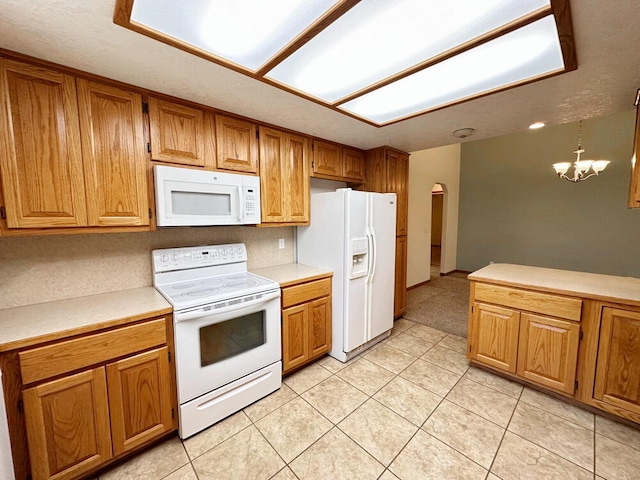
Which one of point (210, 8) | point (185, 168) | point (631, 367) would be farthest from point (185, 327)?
point (631, 367)

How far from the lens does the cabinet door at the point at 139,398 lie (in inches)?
55.9

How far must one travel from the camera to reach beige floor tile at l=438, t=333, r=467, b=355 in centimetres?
273

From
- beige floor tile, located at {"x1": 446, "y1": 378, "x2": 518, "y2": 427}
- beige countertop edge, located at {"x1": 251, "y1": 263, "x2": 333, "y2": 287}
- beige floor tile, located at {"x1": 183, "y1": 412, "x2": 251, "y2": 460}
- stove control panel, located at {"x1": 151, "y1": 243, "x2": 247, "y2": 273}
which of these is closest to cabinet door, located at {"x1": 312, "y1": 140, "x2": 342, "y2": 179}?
beige countertop edge, located at {"x1": 251, "y1": 263, "x2": 333, "y2": 287}

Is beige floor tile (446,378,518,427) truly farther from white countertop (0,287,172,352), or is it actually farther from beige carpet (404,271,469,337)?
white countertop (0,287,172,352)

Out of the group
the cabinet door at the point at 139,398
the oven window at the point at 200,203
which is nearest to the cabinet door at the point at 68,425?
the cabinet door at the point at 139,398

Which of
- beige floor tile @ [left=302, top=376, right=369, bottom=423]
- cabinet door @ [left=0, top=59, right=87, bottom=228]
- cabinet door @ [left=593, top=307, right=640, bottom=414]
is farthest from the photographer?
beige floor tile @ [left=302, top=376, right=369, bottom=423]

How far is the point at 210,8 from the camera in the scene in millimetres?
1020

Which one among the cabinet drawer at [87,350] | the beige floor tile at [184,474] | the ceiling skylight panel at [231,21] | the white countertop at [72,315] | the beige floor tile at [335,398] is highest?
the ceiling skylight panel at [231,21]

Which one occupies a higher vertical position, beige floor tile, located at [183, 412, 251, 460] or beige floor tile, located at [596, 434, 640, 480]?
beige floor tile, located at [596, 434, 640, 480]

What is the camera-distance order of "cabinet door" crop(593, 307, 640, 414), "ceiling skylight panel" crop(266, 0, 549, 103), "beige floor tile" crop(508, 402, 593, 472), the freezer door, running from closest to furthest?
"ceiling skylight panel" crop(266, 0, 549, 103) → "beige floor tile" crop(508, 402, 593, 472) → "cabinet door" crop(593, 307, 640, 414) → the freezer door

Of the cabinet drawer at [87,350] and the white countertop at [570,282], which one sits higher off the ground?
the white countertop at [570,282]

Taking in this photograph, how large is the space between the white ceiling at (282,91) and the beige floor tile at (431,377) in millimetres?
2234

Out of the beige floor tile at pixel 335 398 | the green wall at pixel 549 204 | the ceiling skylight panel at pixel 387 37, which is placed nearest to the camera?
the ceiling skylight panel at pixel 387 37

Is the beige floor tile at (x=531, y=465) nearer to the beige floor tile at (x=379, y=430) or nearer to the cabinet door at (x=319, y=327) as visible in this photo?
the beige floor tile at (x=379, y=430)
